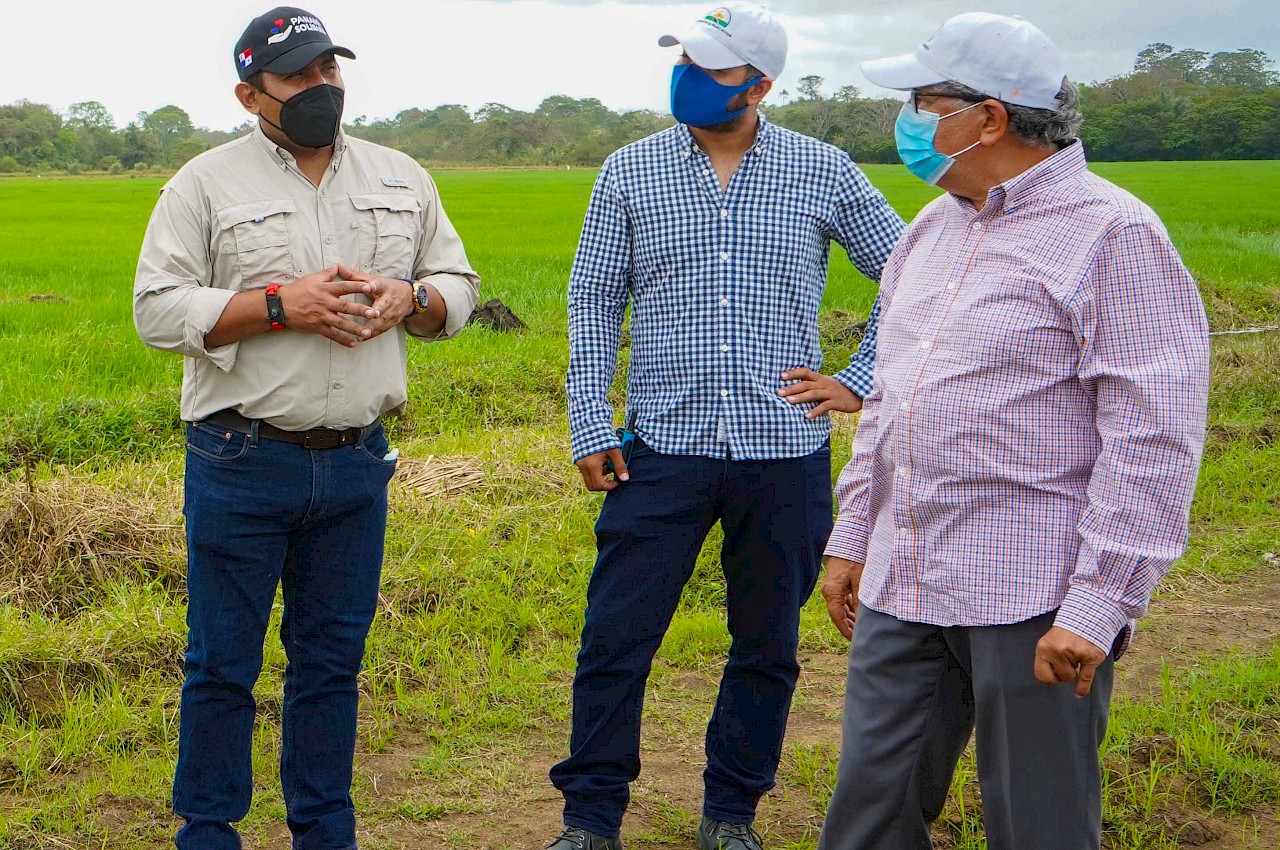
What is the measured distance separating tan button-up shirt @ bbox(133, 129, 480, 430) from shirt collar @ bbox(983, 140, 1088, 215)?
55.1 inches

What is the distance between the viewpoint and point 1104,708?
2.23 m

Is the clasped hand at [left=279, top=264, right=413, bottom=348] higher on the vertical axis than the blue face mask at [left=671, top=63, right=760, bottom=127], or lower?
lower

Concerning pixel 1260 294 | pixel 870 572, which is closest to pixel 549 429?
pixel 870 572

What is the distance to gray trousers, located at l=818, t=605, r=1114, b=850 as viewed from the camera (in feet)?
7.18

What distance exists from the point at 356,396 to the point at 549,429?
4.24 metres

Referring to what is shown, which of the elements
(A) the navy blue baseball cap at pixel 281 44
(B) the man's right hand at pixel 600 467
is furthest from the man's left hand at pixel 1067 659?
(A) the navy blue baseball cap at pixel 281 44

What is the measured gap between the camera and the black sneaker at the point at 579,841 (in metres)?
3.04

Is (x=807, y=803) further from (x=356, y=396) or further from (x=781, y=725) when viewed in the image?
(x=356, y=396)

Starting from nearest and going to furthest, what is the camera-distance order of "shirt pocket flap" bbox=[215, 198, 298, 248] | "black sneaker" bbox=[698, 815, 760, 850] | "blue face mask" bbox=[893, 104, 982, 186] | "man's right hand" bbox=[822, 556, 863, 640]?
→ "blue face mask" bbox=[893, 104, 982, 186]
"man's right hand" bbox=[822, 556, 863, 640]
"shirt pocket flap" bbox=[215, 198, 298, 248]
"black sneaker" bbox=[698, 815, 760, 850]

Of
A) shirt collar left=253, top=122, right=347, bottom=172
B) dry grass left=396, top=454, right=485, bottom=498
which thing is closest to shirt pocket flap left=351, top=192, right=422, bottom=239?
shirt collar left=253, top=122, right=347, bottom=172

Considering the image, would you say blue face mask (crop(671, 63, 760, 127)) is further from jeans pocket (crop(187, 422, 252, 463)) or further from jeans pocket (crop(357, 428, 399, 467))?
jeans pocket (crop(187, 422, 252, 463))

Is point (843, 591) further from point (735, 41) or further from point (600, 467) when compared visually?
point (735, 41)

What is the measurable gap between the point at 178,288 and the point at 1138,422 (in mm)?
1928

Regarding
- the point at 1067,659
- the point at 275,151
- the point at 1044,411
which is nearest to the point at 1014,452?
the point at 1044,411
